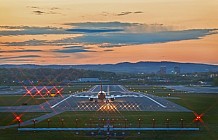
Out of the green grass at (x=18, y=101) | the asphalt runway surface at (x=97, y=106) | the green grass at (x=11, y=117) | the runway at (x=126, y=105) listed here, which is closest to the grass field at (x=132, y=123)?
the green grass at (x=11, y=117)

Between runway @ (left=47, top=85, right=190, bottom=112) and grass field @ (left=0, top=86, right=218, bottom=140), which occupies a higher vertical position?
grass field @ (left=0, top=86, right=218, bottom=140)

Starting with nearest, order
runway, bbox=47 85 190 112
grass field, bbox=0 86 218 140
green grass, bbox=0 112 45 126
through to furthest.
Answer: grass field, bbox=0 86 218 140
green grass, bbox=0 112 45 126
runway, bbox=47 85 190 112

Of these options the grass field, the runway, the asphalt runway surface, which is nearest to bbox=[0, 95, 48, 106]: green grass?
the asphalt runway surface

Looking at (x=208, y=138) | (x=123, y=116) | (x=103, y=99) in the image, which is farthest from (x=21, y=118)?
(x=103, y=99)

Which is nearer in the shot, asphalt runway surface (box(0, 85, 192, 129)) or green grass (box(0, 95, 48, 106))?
asphalt runway surface (box(0, 85, 192, 129))

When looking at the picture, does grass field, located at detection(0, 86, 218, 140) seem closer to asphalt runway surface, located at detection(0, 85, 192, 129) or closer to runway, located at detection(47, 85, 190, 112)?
asphalt runway surface, located at detection(0, 85, 192, 129)

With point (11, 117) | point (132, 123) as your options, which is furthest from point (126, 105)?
point (132, 123)

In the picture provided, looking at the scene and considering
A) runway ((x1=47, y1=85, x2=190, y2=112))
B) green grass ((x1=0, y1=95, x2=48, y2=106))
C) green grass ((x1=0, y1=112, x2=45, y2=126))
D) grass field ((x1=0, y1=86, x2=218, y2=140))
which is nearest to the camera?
grass field ((x1=0, y1=86, x2=218, y2=140))

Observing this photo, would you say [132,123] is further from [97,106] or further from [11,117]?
[97,106]

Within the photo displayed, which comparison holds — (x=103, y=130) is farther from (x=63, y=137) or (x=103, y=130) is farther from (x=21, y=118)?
(x=21, y=118)

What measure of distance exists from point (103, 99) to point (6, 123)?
41.5m

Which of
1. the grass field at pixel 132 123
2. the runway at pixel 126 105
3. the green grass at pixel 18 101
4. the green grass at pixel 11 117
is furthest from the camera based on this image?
the green grass at pixel 18 101

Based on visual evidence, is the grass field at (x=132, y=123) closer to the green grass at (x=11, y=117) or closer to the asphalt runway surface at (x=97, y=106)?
the green grass at (x=11, y=117)

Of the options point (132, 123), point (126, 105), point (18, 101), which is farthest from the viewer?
point (18, 101)
